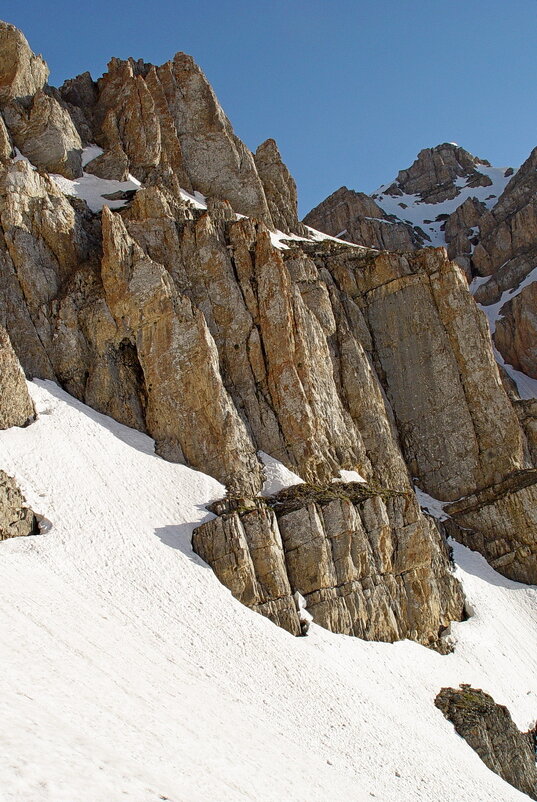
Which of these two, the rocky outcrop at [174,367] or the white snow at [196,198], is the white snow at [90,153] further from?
the rocky outcrop at [174,367]

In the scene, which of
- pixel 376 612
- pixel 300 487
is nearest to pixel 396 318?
pixel 300 487

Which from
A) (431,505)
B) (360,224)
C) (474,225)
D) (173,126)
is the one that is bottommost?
(431,505)

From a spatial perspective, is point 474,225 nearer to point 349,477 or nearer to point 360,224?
point 360,224

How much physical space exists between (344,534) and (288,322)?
15.4m

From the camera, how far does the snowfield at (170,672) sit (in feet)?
45.1

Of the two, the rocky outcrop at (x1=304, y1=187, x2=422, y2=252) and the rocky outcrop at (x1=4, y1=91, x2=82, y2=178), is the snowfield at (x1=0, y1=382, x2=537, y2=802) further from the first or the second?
the rocky outcrop at (x1=304, y1=187, x2=422, y2=252)

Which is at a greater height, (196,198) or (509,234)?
(196,198)

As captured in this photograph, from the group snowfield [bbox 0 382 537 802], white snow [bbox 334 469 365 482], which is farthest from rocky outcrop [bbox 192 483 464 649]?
white snow [bbox 334 469 365 482]

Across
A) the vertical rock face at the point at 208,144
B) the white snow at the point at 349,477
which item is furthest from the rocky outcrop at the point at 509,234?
the white snow at the point at 349,477

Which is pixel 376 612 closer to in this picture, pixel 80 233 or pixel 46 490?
pixel 46 490

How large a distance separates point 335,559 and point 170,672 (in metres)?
11.8

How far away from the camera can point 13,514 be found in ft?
84.4

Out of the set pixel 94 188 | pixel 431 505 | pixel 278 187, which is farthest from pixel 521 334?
pixel 94 188

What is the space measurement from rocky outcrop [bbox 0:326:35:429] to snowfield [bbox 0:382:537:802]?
33.6 inches
